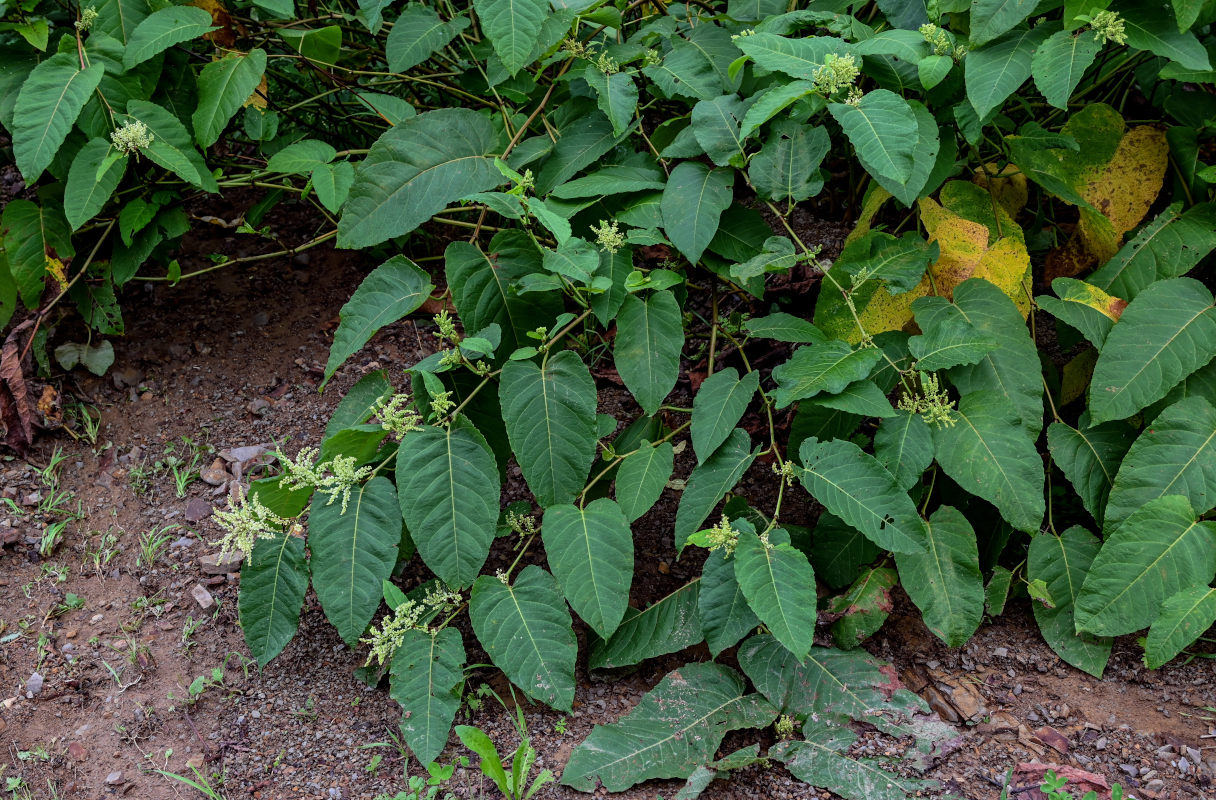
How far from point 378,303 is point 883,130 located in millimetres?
1178

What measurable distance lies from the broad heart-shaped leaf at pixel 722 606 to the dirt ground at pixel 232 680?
24 centimetres

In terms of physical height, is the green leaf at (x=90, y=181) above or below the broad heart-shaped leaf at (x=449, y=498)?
above

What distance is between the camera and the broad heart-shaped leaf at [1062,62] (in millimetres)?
1889

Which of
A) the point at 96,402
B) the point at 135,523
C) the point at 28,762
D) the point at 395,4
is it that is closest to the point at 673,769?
the point at 28,762

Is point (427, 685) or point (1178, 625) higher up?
point (1178, 625)

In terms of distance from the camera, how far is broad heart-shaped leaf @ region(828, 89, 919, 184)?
6.11 ft

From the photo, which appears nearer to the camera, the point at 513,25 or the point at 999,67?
the point at 999,67

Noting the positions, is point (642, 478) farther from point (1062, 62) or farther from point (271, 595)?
point (1062, 62)

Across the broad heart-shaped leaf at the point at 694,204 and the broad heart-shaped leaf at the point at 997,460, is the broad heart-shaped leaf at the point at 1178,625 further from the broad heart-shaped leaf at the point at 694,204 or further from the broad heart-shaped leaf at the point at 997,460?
the broad heart-shaped leaf at the point at 694,204

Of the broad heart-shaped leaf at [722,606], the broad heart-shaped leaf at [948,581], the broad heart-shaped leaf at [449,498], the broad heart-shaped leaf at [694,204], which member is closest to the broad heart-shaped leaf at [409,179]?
the broad heart-shaped leaf at [694,204]

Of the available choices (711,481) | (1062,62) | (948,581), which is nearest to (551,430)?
(711,481)

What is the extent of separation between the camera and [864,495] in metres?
1.89

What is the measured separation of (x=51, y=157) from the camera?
219 centimetres

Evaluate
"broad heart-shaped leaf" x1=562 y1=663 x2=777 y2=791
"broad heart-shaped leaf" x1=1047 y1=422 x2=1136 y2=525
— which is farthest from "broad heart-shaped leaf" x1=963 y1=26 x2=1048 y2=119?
"broad heart-shaped leaf" x1=562 y1=663 x2=777 y2=791
